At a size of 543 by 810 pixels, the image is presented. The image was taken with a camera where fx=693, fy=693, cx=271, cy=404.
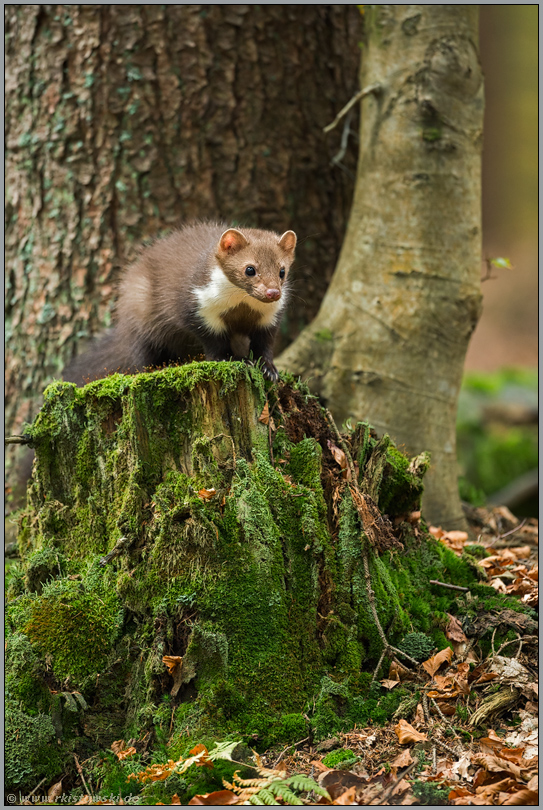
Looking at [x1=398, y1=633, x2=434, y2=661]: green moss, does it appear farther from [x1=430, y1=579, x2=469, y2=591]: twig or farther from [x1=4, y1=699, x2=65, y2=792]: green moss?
[x1=4, y1=699, x2=65, y2=792]: green moss

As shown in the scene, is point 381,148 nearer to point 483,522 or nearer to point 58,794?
point 483,522

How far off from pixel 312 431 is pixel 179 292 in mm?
1501

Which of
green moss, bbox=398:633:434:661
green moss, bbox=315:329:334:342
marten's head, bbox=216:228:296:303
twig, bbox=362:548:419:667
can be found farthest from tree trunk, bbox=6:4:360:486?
green moss, bbox=398:633:434:661

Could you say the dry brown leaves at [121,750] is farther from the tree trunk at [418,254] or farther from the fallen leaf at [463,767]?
the tree trunk at [418,254]

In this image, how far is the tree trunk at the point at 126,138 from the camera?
630cm

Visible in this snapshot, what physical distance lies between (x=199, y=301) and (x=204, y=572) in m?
1.99

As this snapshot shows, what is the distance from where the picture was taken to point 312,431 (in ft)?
14.1

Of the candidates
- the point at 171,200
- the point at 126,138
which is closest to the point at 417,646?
the point at 171,200

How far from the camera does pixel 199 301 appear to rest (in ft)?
15.8

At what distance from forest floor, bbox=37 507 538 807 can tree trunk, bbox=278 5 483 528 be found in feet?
6.74

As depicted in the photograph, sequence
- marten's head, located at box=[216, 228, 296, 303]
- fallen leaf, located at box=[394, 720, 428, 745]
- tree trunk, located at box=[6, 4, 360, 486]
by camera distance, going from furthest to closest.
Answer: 1. tree trunk, located at box=[6, 4, 360, 486]
2. marten's head, located at box=[216, 228, 296, 303]
3. fallen leaf, located at box=[394, 720, 428, 745]

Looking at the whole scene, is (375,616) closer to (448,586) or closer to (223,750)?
(448,586)

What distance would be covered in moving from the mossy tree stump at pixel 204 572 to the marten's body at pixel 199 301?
66 centimetres

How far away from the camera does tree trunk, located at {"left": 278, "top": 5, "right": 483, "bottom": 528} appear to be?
19.0ft
